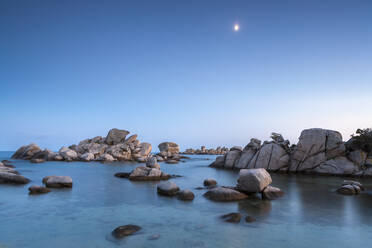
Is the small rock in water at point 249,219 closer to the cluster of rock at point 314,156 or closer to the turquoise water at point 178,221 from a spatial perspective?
the turquoise water at point 178,221

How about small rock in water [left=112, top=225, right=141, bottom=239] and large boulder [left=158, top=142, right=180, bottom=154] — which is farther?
large boulder [left=158, top=142, right=180, bottom=154]

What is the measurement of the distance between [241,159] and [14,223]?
40.1 m

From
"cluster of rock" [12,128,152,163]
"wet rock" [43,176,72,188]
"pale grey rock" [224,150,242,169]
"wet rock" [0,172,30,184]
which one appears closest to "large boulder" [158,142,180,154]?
"cluster of rock" [12,128,152,163]

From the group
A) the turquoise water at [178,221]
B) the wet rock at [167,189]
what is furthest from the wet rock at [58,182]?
the wet rock at [167,189]

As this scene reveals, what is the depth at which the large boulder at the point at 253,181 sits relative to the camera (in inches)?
711

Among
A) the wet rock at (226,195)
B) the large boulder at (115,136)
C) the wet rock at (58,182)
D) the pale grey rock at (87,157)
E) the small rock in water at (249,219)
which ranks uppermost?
the large boulder at (115,136)

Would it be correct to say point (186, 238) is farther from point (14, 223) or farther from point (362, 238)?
point (14, 223)

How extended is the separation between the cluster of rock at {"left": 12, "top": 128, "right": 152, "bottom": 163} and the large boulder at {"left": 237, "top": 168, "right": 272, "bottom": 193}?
50066 millimetres

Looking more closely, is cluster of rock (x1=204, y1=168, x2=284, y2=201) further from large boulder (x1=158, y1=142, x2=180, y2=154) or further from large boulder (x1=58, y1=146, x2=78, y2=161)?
large boulder (x1=158, y1=142, x2=180, y2=154)

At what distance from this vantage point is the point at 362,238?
10570 mm

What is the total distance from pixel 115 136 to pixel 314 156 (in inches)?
2251

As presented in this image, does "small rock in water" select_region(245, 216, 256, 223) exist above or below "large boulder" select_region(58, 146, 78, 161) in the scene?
below

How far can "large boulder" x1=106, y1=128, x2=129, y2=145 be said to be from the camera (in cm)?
7581

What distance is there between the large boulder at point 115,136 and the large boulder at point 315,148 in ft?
174
